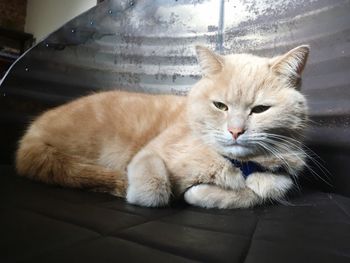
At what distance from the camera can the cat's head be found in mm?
1012

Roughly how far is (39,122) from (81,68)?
60cm

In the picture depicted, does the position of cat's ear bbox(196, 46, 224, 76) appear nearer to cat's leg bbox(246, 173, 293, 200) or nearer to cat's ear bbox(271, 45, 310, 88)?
cat's ear bbox(271, 45, 310, 88)

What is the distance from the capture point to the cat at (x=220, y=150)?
102cm

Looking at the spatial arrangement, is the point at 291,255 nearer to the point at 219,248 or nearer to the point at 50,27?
the point at 219,248

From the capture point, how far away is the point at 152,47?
74.8 inches

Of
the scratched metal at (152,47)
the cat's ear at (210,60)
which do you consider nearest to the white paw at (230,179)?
the cat's ear at (210,60)

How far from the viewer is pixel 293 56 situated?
3.45 ft

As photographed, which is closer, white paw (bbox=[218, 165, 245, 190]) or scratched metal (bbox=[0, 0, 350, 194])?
white paw (bbox=[218, 165, 245, 190])

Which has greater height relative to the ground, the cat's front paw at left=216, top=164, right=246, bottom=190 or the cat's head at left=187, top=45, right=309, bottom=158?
the cat's head at left=187, top=45, right=309, bottom=158

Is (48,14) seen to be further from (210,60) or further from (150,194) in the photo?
(150,194)

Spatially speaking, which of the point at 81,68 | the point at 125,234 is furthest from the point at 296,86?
the point at 81,68

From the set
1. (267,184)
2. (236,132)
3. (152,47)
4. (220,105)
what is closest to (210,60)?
(220,105)

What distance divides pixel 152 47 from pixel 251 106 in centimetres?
100

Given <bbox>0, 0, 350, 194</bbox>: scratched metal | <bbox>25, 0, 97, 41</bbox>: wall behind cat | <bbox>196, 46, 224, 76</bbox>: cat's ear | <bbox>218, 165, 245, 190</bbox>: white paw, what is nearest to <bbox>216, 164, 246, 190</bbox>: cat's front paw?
<bbox>218, 165, 245, 190</bbox>: white paw
